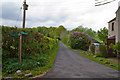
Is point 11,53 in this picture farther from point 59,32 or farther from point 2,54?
point 59,32

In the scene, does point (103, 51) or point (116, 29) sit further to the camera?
point (116, 29)

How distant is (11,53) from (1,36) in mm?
1538

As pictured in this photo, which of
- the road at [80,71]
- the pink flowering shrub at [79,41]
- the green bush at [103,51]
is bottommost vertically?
the road at [80,71]

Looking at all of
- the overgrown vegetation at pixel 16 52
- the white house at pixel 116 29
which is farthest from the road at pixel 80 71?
the white house at pixel 116 29

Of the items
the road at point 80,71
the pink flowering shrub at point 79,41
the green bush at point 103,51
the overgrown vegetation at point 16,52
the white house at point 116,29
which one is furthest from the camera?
the pink flowering shrub at point 79,41

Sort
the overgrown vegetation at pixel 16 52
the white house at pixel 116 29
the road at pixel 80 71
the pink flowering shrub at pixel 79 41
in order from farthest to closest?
the pink flowering shrub at pixel 79 41 → the white house at pixel 116 29 → the overgrown vegetation at pixel 16 52 → the road at pixel 80 71

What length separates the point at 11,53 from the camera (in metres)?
8.02

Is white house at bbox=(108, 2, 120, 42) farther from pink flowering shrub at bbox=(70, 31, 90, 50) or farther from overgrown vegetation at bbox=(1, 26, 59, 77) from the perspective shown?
overgrown vegetation at bbox=(1, 26, 59, 77)

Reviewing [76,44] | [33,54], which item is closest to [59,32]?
[76,44]

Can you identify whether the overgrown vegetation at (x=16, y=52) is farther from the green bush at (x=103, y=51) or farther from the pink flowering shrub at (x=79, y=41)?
the pink flowering shrub at (x=79, y=41)

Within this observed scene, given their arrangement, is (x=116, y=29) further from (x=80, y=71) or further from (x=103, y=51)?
(x=80, y=71)

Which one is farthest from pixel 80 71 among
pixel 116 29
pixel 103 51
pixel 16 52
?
pixel 116 29

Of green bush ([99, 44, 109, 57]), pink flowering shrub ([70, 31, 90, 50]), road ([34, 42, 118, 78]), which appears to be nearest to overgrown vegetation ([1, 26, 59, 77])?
road ([34, 42, 118, 78])

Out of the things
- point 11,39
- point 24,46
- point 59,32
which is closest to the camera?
point 11,39
